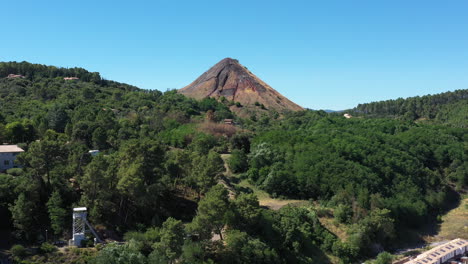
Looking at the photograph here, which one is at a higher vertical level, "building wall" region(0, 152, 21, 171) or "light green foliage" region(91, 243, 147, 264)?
"building wall" region(0, 152, 21, 171)

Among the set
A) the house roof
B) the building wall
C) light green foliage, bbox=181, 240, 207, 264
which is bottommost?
light green foliage, bbox=181, 240, 207, 264

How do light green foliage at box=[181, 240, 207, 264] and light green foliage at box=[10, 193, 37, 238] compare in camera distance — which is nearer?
light green foliage at box=[181, 240, 207, 264]

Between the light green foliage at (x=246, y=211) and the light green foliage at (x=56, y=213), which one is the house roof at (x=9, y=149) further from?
the light green foliage at (x=246, y=211)

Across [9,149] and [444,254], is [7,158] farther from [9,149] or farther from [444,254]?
[444,254]

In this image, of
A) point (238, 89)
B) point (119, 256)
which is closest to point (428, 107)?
point (238, 89)

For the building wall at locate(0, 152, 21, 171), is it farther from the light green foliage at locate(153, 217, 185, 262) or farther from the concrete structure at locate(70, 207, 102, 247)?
the light green foliage at locate(153, 217, 185, 262)

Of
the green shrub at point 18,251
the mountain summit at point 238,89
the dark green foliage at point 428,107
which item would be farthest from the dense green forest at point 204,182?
the dark green foliage at point 428,107

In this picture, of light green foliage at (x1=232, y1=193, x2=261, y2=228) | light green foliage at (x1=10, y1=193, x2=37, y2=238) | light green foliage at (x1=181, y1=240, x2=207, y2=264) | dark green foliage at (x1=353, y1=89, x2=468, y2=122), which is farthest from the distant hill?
light green foliage at (x1=10, y1=193, x2=37, y2=238)

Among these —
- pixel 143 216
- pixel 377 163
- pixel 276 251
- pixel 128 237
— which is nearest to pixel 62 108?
pixel 143 216
